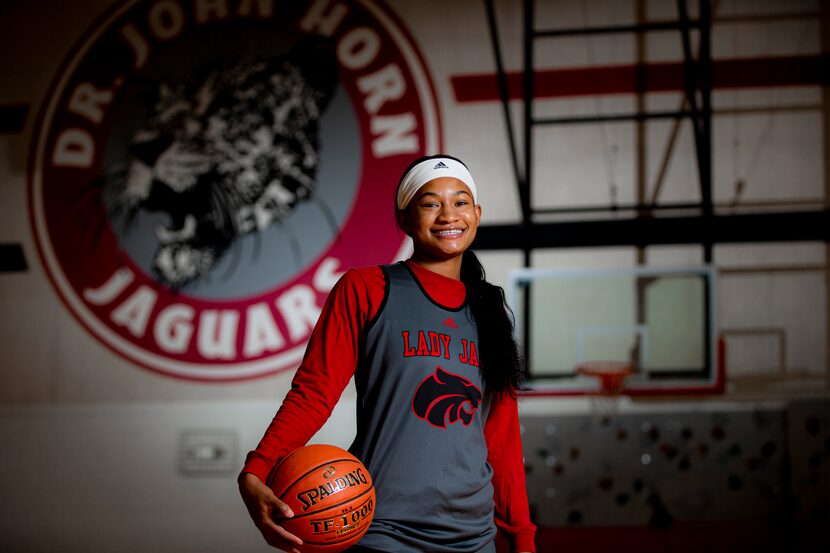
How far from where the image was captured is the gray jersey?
1.36 m

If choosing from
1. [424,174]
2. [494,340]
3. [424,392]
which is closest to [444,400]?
[424,392]

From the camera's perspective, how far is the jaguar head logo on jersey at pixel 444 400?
1.39m

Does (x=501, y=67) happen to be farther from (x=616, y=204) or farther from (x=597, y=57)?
(x=616, y=204)

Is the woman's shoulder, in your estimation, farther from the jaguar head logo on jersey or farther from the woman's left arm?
the woman's left arm

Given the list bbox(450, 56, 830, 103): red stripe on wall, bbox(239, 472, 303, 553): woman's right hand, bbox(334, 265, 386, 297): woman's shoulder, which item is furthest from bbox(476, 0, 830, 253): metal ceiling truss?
bbox(239, 472, 303, 553): woman's right hand

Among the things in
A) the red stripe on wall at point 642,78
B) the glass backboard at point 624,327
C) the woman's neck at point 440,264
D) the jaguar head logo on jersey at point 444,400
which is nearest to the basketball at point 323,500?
the jaguar head logo on jersey at point 444,400

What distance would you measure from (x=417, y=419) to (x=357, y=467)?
0.15 meters

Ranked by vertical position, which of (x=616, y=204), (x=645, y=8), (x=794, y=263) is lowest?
(x=794, y=263)

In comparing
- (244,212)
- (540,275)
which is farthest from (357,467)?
(244,212)

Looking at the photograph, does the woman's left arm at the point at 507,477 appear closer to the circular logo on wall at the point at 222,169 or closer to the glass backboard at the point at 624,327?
the glass backboard at the point at 624,327

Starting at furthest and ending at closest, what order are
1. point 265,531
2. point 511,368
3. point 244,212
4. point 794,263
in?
1. point 244,212
2. point 794,263
3. point 511,368
4. point 265,531

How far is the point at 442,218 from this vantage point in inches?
59.5

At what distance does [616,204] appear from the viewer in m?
3.42

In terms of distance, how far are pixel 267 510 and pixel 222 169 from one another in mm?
2656
